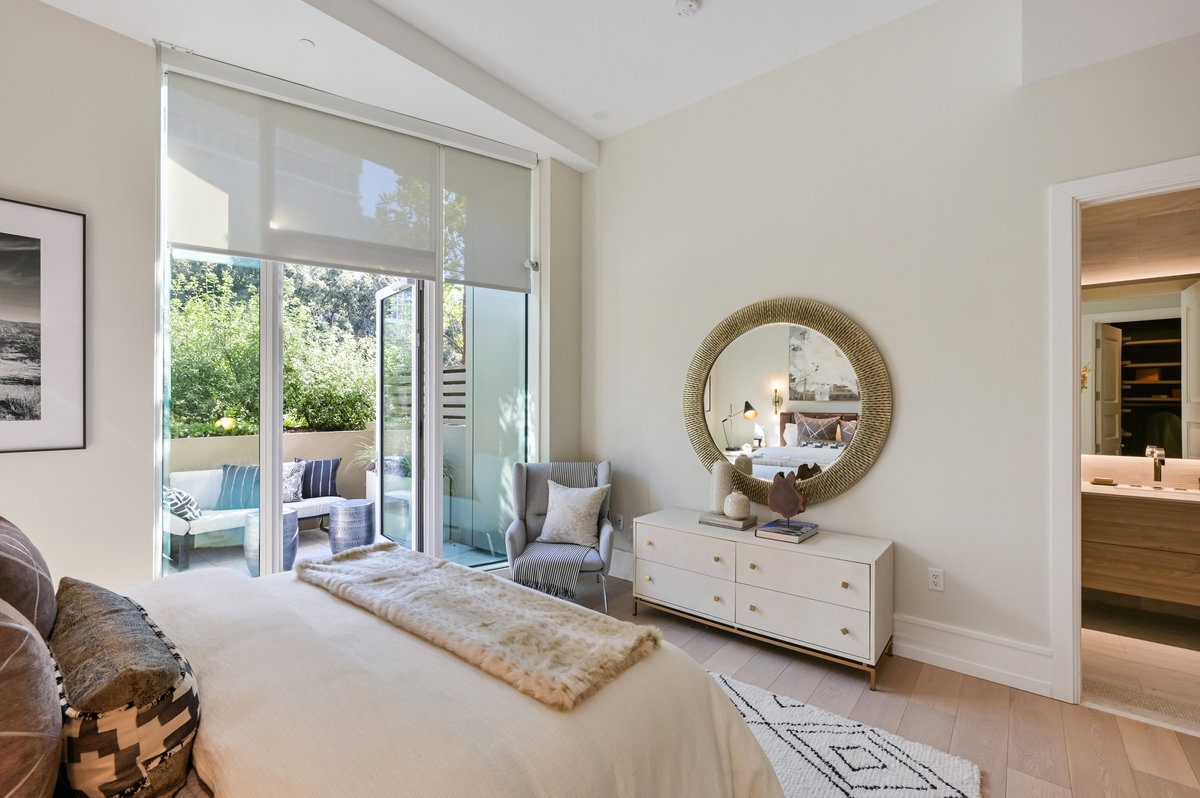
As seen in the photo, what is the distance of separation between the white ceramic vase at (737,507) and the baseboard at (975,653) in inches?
34.5

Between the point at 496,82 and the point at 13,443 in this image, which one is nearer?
the point at 13,443

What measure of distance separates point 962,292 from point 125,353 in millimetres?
3847

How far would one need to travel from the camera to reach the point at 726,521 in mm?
3100

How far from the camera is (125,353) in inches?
100.0

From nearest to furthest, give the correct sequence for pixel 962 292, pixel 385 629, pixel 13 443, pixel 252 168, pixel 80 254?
pixel 385 629 → pixel 13 443 → pixel 80 254 → pixel 962 292 → pixel 252 168

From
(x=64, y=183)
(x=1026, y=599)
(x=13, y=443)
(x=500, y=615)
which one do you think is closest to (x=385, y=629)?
(x=500, y=615)

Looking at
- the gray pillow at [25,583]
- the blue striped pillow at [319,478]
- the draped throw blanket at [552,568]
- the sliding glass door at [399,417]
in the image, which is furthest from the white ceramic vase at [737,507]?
the blue striped pillow at [319,478]

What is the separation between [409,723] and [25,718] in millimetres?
576

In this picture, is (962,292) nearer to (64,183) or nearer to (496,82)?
(496,82)

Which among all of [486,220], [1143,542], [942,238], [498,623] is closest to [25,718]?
[498,623]

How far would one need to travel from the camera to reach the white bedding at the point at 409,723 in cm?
102

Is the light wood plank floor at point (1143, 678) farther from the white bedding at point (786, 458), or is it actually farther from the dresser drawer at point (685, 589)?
the dresser drawer at point (685, 589)

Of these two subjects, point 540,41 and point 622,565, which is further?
point 622,565

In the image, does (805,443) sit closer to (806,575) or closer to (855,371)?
(855,371)
